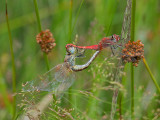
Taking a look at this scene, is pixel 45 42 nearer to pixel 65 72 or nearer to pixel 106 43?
pixel 65 72

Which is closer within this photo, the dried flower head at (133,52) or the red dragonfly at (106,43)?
the dried flower head at (133,52)

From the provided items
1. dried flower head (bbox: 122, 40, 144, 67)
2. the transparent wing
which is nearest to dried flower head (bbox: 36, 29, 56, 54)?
the transparent wing

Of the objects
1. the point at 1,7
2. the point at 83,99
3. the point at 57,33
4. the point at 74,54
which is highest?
the point at 1,7

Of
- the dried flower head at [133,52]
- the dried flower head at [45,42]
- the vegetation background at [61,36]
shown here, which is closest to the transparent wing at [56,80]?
the dried flower head at [45,42]

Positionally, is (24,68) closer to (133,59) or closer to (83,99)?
(83,99)

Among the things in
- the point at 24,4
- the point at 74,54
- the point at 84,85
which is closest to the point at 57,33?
the point at 24,4

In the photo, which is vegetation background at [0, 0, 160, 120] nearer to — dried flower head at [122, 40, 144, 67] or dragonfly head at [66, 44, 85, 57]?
dragonfly head at [66, 44, 85, 57]

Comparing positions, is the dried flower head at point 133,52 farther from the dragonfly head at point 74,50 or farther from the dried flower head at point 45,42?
the dried flower head at point 45,42
